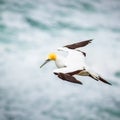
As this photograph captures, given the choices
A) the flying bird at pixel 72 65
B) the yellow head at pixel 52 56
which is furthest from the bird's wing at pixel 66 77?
the yellow head at pixel 52 56

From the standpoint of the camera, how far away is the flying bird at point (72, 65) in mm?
15094

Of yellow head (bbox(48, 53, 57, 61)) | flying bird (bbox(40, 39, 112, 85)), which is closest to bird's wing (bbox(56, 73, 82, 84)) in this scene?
flying bird (bbox(40, 39, 112, 85))

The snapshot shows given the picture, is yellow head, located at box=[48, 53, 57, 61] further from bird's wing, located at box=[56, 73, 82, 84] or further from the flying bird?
bird's wing, located at box=[56, 73, 82, 84]

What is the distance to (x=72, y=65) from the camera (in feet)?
52.5

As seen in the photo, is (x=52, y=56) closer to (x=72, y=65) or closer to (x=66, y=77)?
(x=72, y=65)

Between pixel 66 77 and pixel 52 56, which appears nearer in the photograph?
pixel 66 77

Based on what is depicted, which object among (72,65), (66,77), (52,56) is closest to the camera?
(66,77)

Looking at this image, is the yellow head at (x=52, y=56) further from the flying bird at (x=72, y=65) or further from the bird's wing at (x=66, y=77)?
the bird's wing at (x=66, y=77)

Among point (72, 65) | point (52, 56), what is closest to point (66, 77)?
point (72, 65)

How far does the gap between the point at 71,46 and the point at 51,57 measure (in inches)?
60.6

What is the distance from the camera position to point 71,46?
59.0 feet

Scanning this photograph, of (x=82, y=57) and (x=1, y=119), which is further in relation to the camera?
(x=1, y=119)

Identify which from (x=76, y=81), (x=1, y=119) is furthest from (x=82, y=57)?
(x=1, y=119)

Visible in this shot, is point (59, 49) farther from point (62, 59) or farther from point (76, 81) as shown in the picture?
point (76, 81)
